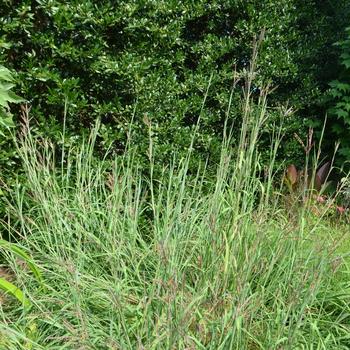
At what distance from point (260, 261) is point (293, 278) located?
18 centimetres

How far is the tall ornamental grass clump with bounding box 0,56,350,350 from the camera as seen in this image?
87.0 inches

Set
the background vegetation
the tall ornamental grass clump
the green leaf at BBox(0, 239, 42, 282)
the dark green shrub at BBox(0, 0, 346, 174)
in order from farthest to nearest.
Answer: the dark green shrub at BBox(0, 0, 346, 174) < the green leaf at BBox(0, 239, 42, 282) < the background vegetation < the tall ornamental grass clump

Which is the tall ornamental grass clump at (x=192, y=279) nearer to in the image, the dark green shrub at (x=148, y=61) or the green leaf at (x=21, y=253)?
the green leaf at (x=21, y=253)

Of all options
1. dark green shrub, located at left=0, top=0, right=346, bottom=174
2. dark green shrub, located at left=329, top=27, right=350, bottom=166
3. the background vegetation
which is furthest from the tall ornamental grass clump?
dark green shrub, located at left=329, top=27, right=350, bottom=166

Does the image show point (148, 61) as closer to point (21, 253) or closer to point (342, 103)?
point (21, 253)

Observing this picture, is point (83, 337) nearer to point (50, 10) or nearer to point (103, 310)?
point (103, 310)

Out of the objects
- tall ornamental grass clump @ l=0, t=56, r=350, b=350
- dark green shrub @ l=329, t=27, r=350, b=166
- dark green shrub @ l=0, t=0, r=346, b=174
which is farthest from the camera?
dark green shrub @ l=329, t=27, r=350, b=166

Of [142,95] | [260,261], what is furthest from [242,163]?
[142,95]

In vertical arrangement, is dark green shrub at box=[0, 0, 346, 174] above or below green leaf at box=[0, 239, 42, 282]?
above

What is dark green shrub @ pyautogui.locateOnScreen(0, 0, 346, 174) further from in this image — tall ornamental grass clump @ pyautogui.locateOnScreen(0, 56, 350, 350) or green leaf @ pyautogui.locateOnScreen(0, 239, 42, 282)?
green leaf @ pyautogui.locateOnScreen(0, 239, 42, 282)

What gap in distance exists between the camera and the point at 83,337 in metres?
2.11

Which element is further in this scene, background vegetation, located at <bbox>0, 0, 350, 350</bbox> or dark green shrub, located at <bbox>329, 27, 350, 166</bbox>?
dark green shrub, located at <bbox>329, 27, 350, 166</bbox>

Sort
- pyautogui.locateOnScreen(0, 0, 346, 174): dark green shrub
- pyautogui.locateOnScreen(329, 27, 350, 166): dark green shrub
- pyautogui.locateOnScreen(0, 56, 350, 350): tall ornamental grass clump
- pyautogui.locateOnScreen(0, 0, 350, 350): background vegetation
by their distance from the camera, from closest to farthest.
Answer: pyautogui.locateOnScreen(0, 56, 350, 350): tall ornamental grass clump
pyautogui.locateOnScreen(0, 0, 350, 350): background vegetation
pyautogui.locateOnScreen(0, 0, 346, 174): dark green shrub
pyautogui.locateOnScreen(329, 27, 350, 166): dark green shrub

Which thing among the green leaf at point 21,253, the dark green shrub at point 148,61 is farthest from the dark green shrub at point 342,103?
the green leaf at point 21,253
